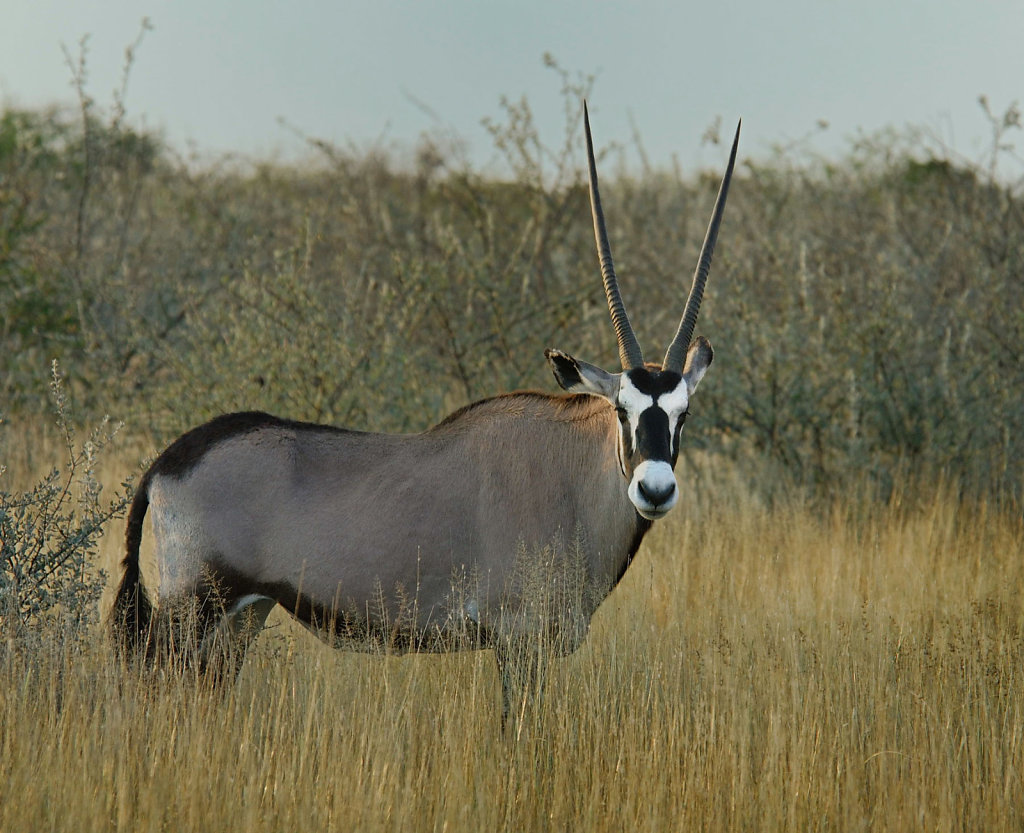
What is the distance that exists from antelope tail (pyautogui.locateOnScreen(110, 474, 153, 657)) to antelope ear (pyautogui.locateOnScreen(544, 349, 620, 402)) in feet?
5.40

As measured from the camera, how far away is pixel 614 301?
4801mm

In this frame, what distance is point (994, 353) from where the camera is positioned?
27.7ft

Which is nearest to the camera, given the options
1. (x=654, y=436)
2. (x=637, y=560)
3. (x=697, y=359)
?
(x=654, y=436)

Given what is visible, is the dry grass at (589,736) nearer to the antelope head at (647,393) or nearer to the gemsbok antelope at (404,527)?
the gemsbok antelope at (404,527)

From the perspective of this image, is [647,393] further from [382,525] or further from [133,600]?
[133,600]

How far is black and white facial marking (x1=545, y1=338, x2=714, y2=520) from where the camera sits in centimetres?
399

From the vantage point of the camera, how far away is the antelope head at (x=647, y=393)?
4004 millimetres

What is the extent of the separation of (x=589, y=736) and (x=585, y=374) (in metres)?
1.37

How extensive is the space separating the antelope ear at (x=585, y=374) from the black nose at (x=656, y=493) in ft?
1.86

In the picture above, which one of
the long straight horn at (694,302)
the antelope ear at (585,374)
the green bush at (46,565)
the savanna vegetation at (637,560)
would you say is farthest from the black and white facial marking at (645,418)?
the green bush at (46,565)

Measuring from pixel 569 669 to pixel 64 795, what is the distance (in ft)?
6.29

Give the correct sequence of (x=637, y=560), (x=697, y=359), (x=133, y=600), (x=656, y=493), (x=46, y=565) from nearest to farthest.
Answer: (x=656, y=493) < (x=133, y=600) < (x=697, y=359) < (x=46, y=565) < (x=637, y=560)

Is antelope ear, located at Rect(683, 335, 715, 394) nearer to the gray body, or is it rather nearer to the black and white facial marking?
the black and white facial marking

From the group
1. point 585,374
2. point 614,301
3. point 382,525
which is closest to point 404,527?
point 382,525
